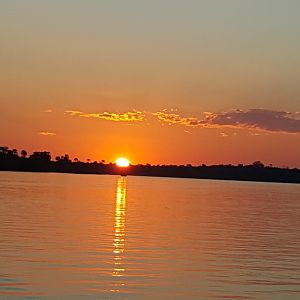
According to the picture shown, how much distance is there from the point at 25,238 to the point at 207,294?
1595 cm

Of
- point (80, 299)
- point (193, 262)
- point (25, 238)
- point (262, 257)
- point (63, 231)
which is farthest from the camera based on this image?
point (63, 231)

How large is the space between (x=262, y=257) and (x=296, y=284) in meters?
7.38

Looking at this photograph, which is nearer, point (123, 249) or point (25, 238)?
point (123, 249)

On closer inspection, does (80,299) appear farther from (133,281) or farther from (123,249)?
(123,249)

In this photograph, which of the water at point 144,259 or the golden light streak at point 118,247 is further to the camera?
the golden light streak at point 118,247

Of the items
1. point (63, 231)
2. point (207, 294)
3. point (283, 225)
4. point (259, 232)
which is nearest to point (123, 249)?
point (63, 231)

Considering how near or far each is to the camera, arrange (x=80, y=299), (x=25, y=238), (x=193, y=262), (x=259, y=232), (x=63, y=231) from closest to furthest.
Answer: (x=80, y=299) < (x=193, y=262) < (x=25, y=238) < (x=63, y=231) < (x=259, y=232)

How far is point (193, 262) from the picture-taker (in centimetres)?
2861

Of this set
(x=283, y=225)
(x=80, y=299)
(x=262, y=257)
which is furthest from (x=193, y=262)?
(x=283, y=225)

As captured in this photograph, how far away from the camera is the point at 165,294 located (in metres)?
21.4

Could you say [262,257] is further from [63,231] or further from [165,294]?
[63,231]

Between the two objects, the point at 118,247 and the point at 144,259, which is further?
the point at 118,247

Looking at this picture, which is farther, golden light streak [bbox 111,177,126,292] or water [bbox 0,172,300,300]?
golden light streak [bbox 111,177,126,292]

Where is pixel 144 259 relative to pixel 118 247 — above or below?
below
